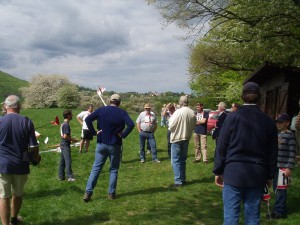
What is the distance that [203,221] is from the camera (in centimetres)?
597

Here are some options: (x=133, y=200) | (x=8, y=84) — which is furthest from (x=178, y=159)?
(x=8, y=84)

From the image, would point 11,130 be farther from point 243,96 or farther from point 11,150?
point 243,96

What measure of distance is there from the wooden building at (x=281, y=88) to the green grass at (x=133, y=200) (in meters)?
3.09

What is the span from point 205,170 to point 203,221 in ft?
14.2

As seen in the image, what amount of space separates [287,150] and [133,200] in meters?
3.10

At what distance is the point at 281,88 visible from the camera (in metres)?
12.8

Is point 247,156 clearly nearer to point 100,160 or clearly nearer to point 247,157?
point 247,157

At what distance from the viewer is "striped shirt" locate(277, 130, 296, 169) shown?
588cm

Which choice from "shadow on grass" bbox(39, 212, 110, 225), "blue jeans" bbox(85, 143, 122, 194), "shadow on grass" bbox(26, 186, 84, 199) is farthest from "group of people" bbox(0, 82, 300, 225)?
"shadow on grass" bbox(26, 186, 84, 199)

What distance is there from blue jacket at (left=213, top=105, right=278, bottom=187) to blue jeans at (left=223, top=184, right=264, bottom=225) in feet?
0.30

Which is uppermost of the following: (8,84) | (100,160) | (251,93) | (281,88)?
(8,84)

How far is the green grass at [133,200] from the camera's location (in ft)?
19.7

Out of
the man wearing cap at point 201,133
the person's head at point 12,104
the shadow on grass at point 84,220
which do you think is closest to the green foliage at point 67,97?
the man wearing cap at point 201,133

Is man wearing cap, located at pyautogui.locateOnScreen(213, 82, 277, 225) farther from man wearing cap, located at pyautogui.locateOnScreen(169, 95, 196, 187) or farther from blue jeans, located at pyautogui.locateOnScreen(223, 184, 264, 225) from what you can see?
man wearing cap, located at pyautogui.locateOnScreen(169, 95, 196, 187)
